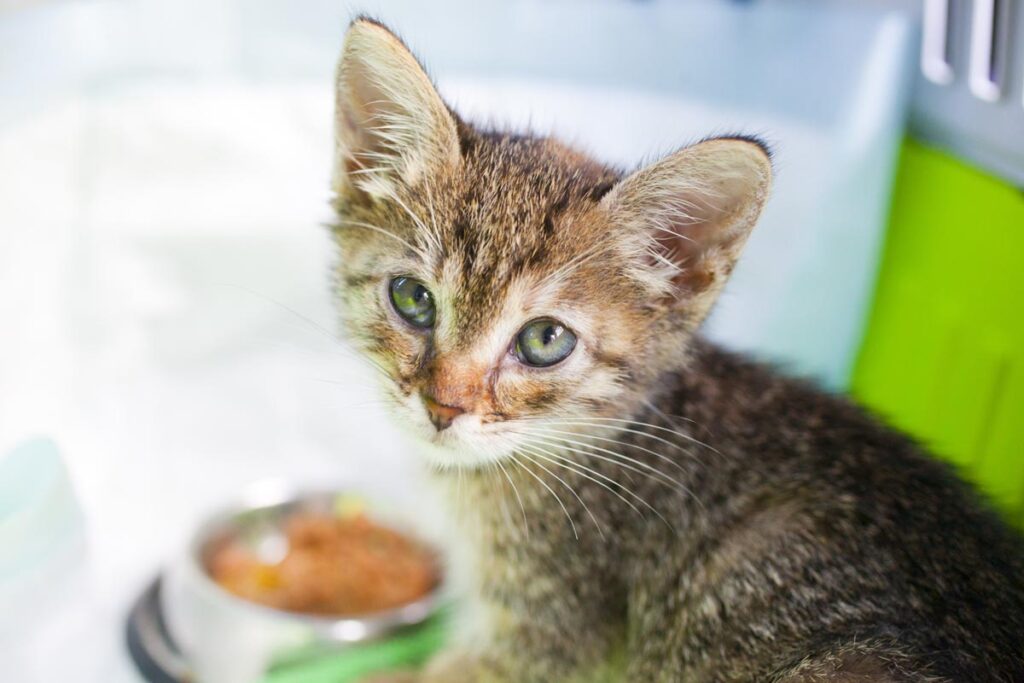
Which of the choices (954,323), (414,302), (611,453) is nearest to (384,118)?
(414,302)

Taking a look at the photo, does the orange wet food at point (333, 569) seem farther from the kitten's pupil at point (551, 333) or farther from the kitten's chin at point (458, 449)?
the kitten's pupil at point (551, 333)

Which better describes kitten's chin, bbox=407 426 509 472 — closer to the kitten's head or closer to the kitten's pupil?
the kitten's head

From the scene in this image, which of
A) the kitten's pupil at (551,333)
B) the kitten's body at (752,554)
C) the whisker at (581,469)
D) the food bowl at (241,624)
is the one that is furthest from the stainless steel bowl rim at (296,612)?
the kitten's pupil at (551,333)

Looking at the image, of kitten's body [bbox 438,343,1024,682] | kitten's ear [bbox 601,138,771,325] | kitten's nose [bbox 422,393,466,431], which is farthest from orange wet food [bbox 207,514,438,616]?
kitten's ear [bbox 601,138,771,325]

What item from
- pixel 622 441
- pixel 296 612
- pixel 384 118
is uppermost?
pixel 384 118

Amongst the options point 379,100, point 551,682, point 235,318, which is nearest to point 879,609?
point 551,682

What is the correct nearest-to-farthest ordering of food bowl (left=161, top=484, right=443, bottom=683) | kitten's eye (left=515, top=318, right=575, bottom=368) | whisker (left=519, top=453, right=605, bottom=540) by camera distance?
kitten's eye (left=515, top=318, right=575, bottom=368) → whisker (left=519, top=453, right=605, bottom=540) → food bowl (left=161, top=484, right=443, bottom=683)

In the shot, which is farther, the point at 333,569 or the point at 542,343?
the point at 333,569

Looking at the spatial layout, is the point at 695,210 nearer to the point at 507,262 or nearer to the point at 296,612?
the point at 507,262
